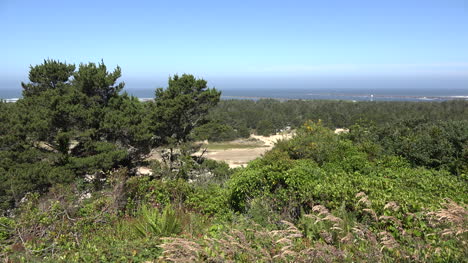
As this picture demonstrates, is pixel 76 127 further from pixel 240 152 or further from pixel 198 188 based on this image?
pixel 240 152

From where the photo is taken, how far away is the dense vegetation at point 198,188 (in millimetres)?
2877

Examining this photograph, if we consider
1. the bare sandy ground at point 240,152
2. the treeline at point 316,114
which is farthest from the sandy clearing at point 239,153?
the treeline at point 316,114

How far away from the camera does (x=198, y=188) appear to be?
279 inches

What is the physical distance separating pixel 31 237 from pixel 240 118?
5445 centimetres

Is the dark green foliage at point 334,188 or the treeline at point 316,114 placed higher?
the dark green foliage at point 334,188

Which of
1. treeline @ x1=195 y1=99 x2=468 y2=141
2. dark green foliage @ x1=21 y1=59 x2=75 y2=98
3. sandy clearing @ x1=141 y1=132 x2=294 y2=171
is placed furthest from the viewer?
treeline @ x1=195 y1=99 x2=468 y2=141

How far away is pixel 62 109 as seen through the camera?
1518 centimetres

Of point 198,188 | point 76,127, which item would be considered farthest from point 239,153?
point 198,188

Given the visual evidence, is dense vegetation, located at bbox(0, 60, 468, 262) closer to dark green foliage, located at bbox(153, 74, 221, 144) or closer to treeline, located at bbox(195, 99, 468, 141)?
dark green foliage, located at bbox(153, 74, 221, 144)

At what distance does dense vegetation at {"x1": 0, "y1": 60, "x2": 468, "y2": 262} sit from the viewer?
2.88m

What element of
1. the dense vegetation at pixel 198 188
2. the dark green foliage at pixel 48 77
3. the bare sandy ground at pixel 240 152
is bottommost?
the bare sandy ground at pixel 240 152

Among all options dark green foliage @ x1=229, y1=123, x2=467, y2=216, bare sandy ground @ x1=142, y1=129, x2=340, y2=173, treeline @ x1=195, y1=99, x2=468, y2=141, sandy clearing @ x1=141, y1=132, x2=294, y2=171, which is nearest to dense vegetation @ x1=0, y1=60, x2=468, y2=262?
dark green foliage @ x1=229, y1=123, x2=467, y2=216

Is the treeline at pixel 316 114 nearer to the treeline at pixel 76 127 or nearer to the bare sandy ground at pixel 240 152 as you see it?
the bare sandy ground at pixel 240 152

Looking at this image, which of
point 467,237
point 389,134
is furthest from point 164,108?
point 467,237
